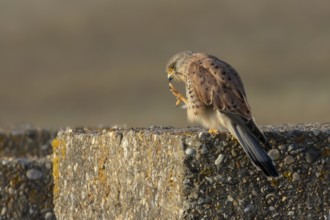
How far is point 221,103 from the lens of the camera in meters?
7.95

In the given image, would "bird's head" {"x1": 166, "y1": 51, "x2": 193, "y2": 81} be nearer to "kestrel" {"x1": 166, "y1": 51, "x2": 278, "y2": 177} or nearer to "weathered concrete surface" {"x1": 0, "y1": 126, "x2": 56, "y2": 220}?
"kestrel" {"x1": 166, "y1": 51, "x2": 278, "y2": 177}

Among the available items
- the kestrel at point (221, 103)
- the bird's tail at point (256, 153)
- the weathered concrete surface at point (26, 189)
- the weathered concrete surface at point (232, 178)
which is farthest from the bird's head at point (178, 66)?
the weathered concrete surface at point (26, 189)

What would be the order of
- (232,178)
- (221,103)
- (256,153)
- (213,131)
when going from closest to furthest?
(256,153) → (232,178) → (213,131) → (221,103)

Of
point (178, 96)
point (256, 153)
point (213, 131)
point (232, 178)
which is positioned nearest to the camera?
point (256, 153)

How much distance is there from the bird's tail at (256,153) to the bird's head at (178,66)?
3.81 feet

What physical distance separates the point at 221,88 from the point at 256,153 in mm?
748

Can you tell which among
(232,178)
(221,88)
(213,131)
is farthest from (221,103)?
(232,178)

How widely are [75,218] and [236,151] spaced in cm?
213

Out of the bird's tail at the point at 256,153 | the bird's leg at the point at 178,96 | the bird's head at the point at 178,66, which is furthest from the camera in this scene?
the bird's head at the point at 178,66

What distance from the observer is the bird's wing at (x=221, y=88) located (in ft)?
25.7

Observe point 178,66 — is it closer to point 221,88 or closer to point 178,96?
point 178,96

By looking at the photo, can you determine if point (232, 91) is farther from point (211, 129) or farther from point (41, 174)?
point (41, 174)

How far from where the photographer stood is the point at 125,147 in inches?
328

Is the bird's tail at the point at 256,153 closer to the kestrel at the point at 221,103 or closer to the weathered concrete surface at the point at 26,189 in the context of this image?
the kestrel at the point at 221,103
